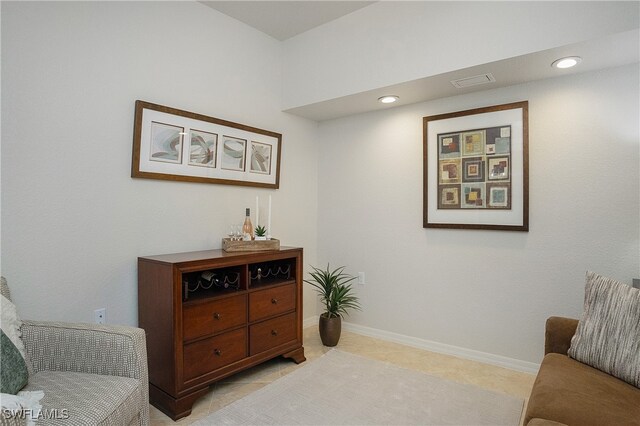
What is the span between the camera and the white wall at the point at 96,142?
1.84 meters

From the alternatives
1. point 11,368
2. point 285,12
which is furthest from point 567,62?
point 11,368

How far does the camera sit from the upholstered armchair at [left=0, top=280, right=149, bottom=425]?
141cm

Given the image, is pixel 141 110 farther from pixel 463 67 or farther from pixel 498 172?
pixel 498 172

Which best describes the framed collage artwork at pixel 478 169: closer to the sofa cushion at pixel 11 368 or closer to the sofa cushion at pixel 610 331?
the sofa cushion at pixel 610 331

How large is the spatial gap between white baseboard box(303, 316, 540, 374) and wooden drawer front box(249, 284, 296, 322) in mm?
948

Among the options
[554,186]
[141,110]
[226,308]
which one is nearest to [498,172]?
[554,186]

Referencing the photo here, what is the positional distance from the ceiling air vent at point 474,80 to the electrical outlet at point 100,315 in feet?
8.96

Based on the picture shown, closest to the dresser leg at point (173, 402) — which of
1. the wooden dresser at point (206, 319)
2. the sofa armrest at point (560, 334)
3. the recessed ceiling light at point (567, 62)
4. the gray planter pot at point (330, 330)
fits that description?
the wooden dresser at point (206, 319)

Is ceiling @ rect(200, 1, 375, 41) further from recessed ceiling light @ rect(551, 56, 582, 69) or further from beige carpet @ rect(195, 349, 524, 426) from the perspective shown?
beige carpet @ rect(195, 349, 524, 426)

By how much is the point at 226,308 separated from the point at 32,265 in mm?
1042

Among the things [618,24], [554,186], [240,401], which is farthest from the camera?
[554,186]

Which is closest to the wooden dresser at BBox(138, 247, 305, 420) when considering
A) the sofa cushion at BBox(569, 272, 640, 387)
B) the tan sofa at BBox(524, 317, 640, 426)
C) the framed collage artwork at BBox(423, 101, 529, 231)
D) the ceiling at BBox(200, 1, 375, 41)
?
the framed collage artwork at BBox(423, 101, 529, 231)

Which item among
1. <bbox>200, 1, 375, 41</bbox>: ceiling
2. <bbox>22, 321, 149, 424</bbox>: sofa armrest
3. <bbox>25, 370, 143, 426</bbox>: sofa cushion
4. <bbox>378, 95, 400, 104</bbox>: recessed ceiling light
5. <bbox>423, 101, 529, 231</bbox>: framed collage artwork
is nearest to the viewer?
<bbox>25, 370, 143, 426</bbox>: sofa cushion

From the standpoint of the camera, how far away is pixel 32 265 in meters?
1.88
